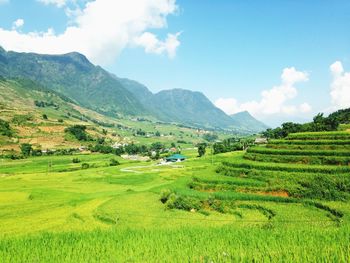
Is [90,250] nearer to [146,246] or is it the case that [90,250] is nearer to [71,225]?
[146,246]

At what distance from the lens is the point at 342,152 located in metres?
41.8

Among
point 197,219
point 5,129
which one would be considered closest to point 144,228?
point 197,219

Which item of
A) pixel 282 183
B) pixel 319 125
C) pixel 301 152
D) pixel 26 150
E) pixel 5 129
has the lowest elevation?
pixel 282 183

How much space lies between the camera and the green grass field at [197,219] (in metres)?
11.8

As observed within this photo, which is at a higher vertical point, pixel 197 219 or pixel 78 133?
pixel 78 133

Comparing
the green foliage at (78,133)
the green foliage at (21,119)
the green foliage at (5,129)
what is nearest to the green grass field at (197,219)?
the green foliage at (5,129)

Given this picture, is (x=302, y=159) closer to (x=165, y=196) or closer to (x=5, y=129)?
(x=165, y=196)

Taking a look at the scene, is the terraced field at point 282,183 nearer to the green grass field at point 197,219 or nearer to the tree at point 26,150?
the green grass field at point 197,219

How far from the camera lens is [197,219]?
30734 millimetres

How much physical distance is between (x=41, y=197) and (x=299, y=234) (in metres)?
43.0

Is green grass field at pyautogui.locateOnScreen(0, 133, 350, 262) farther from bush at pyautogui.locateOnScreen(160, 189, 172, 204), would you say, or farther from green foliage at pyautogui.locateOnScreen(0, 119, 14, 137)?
green foliage at pyautogui.locateOnScreen(0, 119, 14, 137)

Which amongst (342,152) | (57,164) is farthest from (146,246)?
(57,164)

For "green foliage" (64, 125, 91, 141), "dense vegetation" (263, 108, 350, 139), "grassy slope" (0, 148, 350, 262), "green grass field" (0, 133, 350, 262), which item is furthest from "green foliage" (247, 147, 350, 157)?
"green foliage" (64, 125, 91, 141)

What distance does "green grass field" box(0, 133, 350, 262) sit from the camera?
11.8 metres
